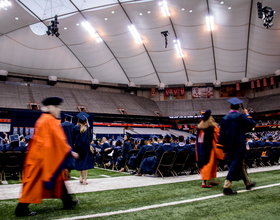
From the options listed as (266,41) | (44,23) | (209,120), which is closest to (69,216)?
(209,120)

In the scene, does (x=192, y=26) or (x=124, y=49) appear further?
(x=124, y=49)

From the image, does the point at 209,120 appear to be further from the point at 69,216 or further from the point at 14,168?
the point at 14,168

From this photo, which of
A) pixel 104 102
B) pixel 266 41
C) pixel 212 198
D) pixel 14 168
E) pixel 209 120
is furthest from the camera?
pixel 104 102

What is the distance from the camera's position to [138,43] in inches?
1188

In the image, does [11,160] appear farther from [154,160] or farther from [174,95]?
[174,95]

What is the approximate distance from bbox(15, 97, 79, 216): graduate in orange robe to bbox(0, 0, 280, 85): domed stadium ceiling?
22997mm

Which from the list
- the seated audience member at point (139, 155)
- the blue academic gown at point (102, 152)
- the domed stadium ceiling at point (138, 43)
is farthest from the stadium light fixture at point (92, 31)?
the seated audience member at point (139, 155)

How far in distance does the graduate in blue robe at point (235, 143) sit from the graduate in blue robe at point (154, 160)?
2883 mm

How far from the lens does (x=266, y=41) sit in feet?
91.8

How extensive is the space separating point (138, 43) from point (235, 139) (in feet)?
90.8

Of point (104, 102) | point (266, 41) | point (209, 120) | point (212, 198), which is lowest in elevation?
point (212, 198)

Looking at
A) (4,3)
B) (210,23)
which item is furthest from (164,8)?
→ (4,3)

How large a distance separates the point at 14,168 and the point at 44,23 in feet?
75.3

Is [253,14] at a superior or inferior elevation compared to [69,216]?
superior
